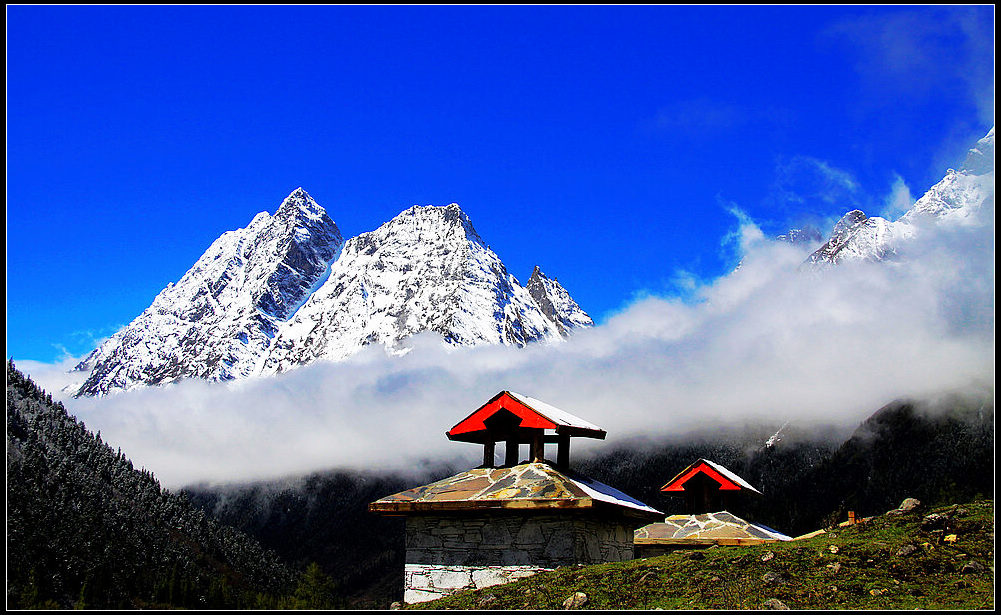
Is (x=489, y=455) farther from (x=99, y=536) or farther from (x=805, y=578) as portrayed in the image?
(x=99, y=536)

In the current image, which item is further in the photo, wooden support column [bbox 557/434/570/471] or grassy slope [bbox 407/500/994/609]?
wooden support column [bbox 557/434/570/471]

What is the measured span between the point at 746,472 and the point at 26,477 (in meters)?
50.7

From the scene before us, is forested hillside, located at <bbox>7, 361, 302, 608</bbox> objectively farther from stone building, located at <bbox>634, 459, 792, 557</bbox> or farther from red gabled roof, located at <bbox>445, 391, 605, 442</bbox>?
stone building, located at <bbox>634, 459, 792, 557</bbox>

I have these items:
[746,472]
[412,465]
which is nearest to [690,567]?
[746,472]

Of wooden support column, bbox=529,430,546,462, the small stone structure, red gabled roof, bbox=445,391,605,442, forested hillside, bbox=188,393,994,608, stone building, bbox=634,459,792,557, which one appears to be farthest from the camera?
forested hillside, bbox=188,393,994,608

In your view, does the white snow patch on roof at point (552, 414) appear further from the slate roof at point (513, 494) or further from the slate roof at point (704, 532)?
the slate roof at point (704, 532)

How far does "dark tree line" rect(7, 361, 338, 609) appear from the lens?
958 inches

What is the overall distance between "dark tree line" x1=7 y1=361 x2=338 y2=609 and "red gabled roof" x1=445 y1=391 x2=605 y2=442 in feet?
20.3

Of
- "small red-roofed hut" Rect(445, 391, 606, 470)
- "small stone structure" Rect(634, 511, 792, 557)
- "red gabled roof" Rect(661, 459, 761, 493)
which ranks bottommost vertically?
"small stone structure" Rect(634, 511, 792, 557)

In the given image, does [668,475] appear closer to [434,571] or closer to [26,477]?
[26,477]

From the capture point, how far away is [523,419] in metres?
16.6

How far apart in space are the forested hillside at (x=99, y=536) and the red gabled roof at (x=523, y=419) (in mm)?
7928

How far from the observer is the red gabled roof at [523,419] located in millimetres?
16469

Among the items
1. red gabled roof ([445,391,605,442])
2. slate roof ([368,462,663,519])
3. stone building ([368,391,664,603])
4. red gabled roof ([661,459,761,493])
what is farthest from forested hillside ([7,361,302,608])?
red gabled roof ([661,459,761,493])
